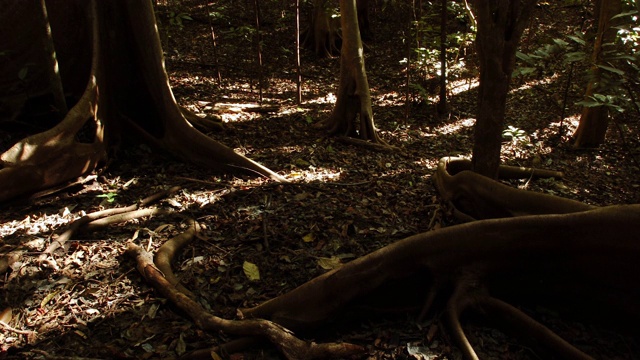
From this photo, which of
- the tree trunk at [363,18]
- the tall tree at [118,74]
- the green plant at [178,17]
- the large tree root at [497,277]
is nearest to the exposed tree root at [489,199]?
the large tree root at [497,277]

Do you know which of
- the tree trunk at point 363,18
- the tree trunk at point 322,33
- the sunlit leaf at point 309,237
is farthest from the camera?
the tree trunk at point 363,18

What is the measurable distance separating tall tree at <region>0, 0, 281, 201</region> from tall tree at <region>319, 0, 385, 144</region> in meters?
2.67

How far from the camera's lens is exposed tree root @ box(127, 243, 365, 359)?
2592 mm

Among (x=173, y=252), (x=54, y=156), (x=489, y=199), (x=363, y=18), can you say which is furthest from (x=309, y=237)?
(x=363, y=18)

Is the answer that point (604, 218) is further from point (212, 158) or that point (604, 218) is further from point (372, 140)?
point (372, 140)

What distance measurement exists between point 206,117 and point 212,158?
1657mm

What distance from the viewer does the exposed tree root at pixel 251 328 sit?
2592 millimetres

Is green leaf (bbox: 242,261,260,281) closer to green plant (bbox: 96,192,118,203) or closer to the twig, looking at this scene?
the twig

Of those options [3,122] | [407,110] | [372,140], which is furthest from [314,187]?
[407,110]

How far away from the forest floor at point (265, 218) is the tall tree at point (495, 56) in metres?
1.10

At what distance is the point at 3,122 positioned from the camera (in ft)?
17.8

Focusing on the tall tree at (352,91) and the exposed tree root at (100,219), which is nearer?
the exposed tree root at (100,219)

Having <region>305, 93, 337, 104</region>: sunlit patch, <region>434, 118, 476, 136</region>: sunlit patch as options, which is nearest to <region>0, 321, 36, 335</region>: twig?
<region>305, 93, 337, 104</region>: sunlit patch

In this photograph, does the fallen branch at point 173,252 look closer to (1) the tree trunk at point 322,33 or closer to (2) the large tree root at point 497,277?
(2) the large tree root at point 497,277
